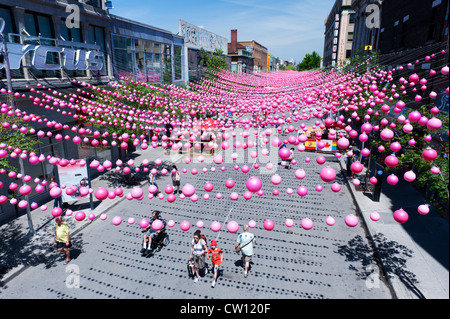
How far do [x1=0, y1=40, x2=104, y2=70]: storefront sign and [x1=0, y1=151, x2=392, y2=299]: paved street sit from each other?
6704 mm

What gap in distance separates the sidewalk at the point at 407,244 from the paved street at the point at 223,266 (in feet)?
1.33

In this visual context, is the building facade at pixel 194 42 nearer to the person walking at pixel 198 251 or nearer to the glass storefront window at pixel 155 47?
the glass storefront window at pixel 155 47

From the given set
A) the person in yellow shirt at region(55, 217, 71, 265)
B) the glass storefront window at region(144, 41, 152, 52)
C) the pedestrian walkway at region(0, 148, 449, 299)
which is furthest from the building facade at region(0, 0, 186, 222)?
the person in yellow shirt at region(55, 217, 71, 265)

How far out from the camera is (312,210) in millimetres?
12516

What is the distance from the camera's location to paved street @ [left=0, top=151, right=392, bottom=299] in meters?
7.50

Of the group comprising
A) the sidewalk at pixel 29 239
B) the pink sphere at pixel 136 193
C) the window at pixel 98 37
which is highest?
the window at pixel 98 37

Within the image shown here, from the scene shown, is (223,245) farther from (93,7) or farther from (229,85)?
(93,7)

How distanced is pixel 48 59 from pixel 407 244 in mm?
16540

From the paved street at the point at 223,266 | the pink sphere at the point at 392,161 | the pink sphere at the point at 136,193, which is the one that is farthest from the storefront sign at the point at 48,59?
the pink sphere at the point at 392,161

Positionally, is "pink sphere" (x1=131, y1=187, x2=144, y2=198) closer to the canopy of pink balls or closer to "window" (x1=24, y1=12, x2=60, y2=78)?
the canopy of pink balls

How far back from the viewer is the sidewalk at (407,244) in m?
7.37

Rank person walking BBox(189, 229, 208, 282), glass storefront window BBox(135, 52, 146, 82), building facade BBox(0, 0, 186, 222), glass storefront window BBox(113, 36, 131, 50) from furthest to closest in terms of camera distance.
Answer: glass storefront window BBox(135, 52, 146, 82) → glass storefront window BBox(113, 36, 131, 50) → building facade BBox(0, 0, 186, 222) → person walking BBox(189, 229, 208, 282)

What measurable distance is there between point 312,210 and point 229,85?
7.11 meters

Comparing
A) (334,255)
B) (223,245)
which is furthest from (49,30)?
(334,255)
